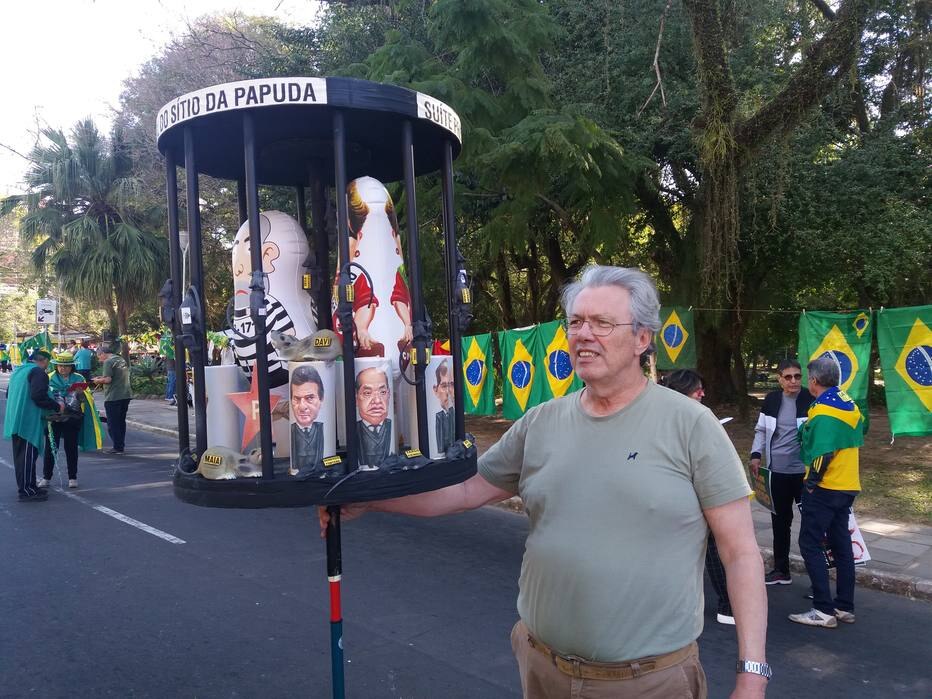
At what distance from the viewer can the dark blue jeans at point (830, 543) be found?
4.94 m

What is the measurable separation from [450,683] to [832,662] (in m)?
2.28

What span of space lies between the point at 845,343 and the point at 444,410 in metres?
8.83

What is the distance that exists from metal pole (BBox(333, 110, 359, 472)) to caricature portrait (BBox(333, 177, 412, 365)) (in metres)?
0.10

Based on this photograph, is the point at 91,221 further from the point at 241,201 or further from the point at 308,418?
the point at 308,418

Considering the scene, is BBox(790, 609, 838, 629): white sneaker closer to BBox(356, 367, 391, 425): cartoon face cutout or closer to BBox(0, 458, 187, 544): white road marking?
BBox(356, 367, 391, 425): cartoon face cutout

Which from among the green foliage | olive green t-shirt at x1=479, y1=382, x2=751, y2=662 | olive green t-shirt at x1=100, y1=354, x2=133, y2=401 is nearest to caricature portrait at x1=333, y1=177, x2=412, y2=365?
olive green t-shirt at x1=479, y1=382, x2=751, y2=662

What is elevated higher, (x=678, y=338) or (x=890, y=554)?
(x=678, y=338)

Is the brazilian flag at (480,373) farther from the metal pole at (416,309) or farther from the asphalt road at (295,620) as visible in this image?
the metal pole at (416,309)

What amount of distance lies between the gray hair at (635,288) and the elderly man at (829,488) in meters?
3.32

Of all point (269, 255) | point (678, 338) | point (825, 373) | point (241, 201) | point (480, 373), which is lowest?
point (480, 373)

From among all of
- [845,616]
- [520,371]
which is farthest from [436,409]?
[520,371]

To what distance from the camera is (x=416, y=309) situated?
8.09 ft

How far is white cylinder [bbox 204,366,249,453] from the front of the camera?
232 cm

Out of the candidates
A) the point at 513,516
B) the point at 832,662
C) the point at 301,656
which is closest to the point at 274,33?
the point at 513,516
